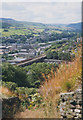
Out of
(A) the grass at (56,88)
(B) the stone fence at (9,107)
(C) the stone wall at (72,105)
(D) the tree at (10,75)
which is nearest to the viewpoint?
(C) the stone wall at (72,105)

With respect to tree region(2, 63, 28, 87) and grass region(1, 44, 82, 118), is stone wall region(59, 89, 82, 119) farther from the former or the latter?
tree region(2, 63, 28, 87)

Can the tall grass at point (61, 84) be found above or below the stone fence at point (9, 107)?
above

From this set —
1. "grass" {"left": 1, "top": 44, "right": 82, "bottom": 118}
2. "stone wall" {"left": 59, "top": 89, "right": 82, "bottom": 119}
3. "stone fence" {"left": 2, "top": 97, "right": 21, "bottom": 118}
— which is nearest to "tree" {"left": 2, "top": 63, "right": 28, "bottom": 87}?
"stone fence" {"left": 2, "top": 97, "right": 21, "bottom": 118}

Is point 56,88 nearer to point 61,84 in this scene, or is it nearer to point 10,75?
point 61,84

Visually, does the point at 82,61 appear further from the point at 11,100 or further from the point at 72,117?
the point at 11,100

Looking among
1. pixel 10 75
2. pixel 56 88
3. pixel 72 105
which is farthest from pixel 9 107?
pixel 10 75

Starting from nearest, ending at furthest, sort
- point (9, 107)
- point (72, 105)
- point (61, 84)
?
1. point (72, 105)
2. point (61, 84)
3. point (9, 107)

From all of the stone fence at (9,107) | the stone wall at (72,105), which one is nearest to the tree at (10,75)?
the stone fence at (9,107)

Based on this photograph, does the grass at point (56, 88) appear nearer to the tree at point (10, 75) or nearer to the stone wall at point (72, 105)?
the stone wall at point (72, 105)

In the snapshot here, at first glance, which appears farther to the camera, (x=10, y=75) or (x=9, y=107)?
(x=10, y=75)

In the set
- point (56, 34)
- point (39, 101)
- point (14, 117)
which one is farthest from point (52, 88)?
point (56, 34)
